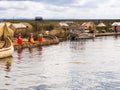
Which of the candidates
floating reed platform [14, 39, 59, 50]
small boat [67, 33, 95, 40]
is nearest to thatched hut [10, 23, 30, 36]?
floating reed platform [14, 39, 59, 50]

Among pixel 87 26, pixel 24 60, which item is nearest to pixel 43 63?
pixel 24 60

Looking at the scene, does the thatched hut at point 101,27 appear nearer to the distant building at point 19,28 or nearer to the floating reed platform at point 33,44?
the distant building at point 19,28

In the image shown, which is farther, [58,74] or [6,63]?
[6,63]

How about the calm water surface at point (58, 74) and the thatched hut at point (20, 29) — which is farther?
the thatched hut at point (20, 29)

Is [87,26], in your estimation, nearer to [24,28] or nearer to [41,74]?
[24,28]

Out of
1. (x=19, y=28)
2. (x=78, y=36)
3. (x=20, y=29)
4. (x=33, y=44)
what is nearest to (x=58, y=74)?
(x=33, y=44)

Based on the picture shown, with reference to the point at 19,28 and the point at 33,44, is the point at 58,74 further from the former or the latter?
the point at 19,28

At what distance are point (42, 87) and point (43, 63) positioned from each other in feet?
43.6

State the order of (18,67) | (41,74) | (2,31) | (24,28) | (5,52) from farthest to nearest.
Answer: (24,28) → (2,31) → (5,52) → (18,67) → (41,74)

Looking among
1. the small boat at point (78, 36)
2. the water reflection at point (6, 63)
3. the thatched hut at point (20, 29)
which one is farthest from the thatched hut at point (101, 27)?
the water reflection at point (6, 63)

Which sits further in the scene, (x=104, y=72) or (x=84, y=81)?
(x=104, y=72)

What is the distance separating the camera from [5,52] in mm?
43062

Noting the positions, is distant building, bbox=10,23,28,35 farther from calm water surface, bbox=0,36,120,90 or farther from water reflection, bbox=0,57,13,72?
calm water surface, bbox=0,36,120,90

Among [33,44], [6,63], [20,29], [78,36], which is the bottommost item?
Answer: [78,36]
